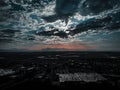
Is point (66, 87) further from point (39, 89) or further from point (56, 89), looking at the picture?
point (39, 89)

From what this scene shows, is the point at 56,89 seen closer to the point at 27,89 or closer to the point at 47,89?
the point at 47,89

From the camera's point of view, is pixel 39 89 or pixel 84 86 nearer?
pixel 39 89

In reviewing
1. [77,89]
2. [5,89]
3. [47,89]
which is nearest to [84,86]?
[77,89]

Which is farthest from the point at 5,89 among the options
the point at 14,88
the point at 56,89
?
the point at 56,89

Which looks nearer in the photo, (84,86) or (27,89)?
(27,89)

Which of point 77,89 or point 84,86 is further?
point 84,86

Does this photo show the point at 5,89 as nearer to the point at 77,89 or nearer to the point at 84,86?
the point at 77,89

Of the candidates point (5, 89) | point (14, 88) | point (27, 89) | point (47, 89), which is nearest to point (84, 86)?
point (47, 89)
